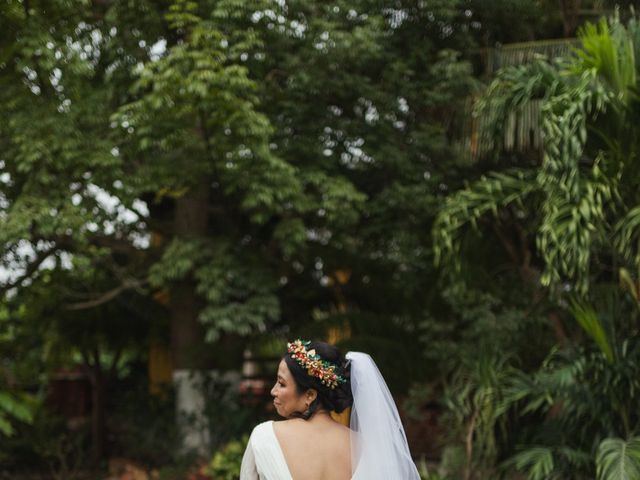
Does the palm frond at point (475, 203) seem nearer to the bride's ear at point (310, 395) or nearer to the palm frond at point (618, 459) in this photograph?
the palm frond at point (618, 459)

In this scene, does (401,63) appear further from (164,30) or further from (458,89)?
(164,30)

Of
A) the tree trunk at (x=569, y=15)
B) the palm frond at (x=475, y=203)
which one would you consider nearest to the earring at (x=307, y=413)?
the palm frond at (x=475, y=203)

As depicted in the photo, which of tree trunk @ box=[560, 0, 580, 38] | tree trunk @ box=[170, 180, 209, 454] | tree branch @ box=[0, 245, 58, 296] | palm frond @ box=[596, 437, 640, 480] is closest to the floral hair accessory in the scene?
palm frond @ box=[596, 437, 640, 480]

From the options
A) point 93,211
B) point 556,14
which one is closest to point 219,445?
point 93,211

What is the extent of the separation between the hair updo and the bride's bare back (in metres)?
0.06

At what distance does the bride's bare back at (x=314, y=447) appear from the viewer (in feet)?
13.1

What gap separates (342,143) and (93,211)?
110 inches

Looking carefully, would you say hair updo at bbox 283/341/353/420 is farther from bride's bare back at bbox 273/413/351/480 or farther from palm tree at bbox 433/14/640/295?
palm tree at bbox 433/14/640/295

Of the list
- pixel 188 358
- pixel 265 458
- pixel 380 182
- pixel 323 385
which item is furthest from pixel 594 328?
pixel 188 358

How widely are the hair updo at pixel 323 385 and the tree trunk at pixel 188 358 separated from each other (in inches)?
335

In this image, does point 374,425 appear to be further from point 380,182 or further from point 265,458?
point 380,182

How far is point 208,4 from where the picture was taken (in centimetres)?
1004

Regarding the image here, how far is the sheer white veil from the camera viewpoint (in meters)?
4.38

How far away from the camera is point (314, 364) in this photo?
4.04m
